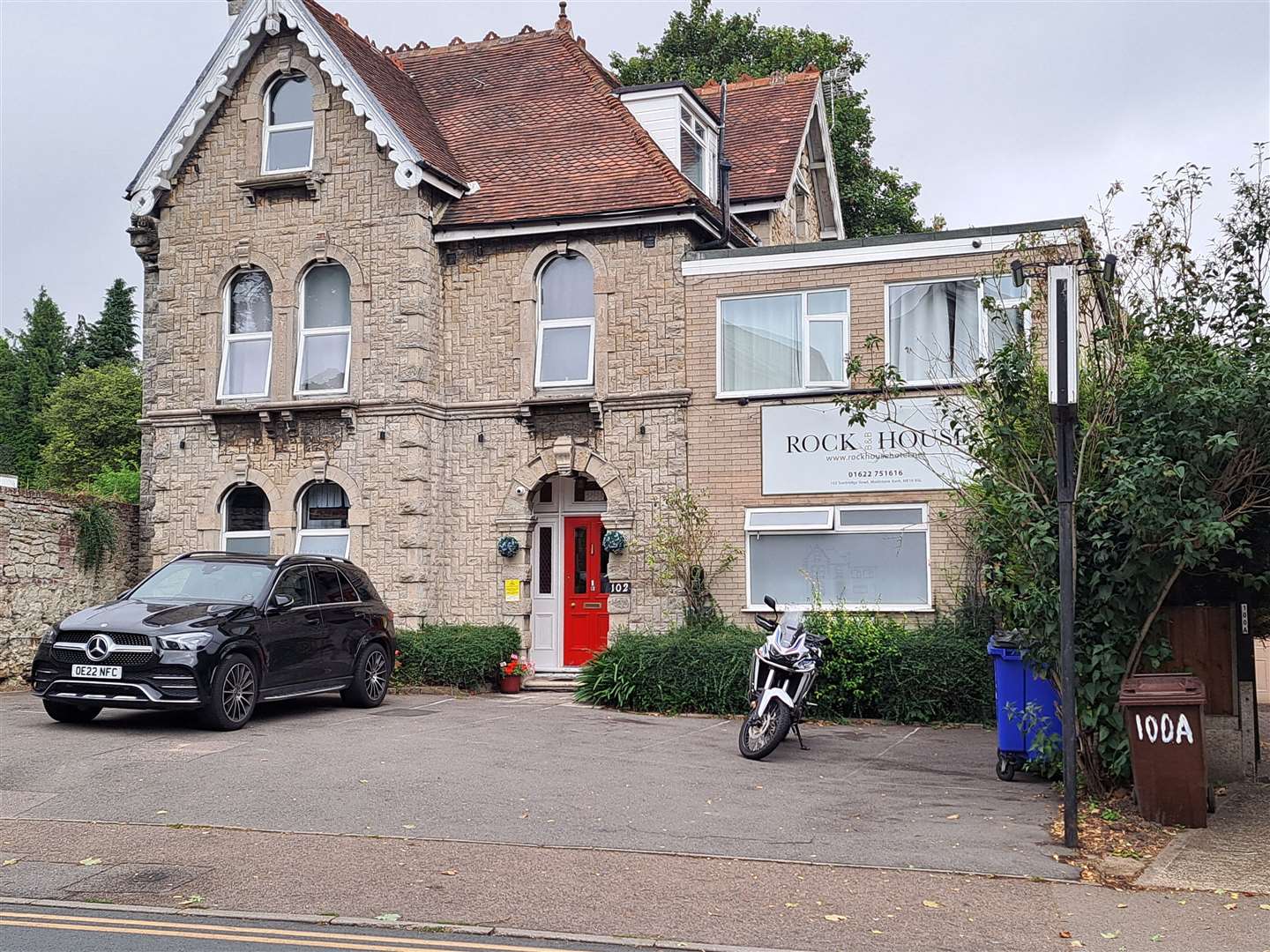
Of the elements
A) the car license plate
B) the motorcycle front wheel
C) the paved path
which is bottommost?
the paved path

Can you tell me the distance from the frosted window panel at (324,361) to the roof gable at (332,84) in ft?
8.52

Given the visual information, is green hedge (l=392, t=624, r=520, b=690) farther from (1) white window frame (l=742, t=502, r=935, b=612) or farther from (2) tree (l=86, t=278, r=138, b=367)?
(2) tree (l=86, t=278, r=138, b=367)

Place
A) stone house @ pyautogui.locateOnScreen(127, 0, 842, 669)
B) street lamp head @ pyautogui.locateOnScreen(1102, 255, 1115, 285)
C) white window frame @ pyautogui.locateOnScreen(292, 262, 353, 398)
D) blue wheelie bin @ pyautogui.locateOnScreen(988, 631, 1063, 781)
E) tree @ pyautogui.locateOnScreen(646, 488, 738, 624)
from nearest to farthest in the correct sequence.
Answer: street lamp head @ pyautogui.locateOnScreen(1102, 255, 1115, 285)
blue wheelie bin @ pyautogui.locateOnScreen(988, 631, 1063, 781)
tree @ pyautogui.locateOnScreen(646, 488, 738, 624)
stone house @ pyautogui.locateOnScreen(127, 0, 842, 669)
white window frame @ pyautogui.locateOnScreen(292, 262, 353, 398)

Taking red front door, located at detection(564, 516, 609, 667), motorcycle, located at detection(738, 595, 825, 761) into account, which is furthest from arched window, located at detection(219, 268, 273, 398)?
motorcycle, located at detection(738, 595, 825, 761)

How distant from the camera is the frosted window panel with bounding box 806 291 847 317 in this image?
19053mm

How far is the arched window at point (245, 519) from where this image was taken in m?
21.0

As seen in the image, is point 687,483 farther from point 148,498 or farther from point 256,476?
point 148,498

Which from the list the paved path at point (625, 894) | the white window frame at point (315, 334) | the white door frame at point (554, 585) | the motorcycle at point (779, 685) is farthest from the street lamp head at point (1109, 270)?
the white window frame at point (315, 334)

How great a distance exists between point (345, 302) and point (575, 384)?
12.4 ft

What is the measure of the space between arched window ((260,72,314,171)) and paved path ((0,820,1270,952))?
45.8ft

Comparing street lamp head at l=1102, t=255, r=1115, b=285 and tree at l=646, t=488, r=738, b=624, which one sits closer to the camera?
street lamp head at l=1102, t=255, r=1115, b=285

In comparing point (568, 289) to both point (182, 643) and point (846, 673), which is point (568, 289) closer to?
point (846, 673)

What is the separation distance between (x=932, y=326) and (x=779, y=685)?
7.19m

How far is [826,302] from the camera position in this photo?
752 inches
